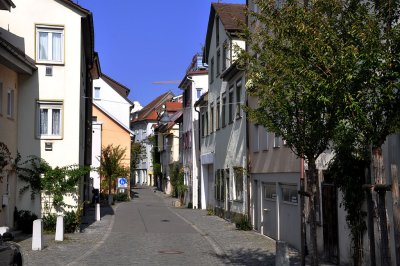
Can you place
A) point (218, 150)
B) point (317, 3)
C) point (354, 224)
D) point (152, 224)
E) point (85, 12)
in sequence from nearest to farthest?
point (317, 3) → point (354, 224) → point (85, 12) → point (152, 224) → point (218, 150)

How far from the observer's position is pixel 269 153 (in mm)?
19812

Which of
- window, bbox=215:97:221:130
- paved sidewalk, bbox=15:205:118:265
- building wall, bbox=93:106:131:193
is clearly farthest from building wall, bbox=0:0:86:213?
building wall, bbox=93:106:131:193

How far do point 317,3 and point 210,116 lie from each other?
25004mm

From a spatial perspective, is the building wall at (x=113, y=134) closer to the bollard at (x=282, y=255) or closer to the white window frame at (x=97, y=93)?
the white window frame at (x=97, y=93)

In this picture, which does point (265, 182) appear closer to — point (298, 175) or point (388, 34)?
point (298, 175)

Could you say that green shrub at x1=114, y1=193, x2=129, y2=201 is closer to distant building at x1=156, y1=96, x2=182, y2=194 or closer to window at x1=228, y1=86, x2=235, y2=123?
distant building at x1=156, y1=96, x2=182, y2=194

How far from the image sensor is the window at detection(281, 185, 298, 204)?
17.0m

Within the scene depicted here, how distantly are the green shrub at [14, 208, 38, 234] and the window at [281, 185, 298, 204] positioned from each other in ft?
28.4

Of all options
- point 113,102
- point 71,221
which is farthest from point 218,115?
point 113,102

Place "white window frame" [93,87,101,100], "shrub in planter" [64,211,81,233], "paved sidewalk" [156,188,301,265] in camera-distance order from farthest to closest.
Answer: "white window frame" [93,87,101,100]
"shrub in planter" [64,211,81,233]
"paved sidewalk" [156,188,301,265]

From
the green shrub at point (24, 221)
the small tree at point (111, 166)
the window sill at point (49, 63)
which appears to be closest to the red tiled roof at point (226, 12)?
the window sill at point (49, 63)

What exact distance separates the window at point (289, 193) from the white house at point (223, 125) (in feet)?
14.6

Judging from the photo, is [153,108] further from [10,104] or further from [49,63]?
[10,104]

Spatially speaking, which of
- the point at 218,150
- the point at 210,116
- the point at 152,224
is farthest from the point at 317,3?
the point at 210,116
